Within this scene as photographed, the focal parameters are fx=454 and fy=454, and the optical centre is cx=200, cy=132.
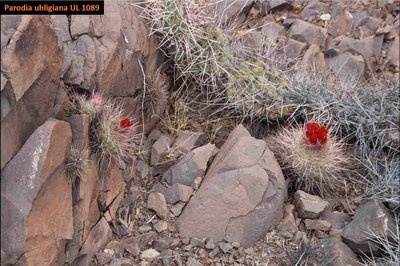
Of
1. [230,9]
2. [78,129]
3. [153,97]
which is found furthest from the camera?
[230,9]

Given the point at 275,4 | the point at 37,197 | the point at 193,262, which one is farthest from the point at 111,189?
the point at 275,4

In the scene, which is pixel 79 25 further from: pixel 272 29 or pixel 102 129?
pixel 272 29

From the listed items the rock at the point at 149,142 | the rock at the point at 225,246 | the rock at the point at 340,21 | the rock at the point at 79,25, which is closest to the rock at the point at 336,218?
the rock at the point at 225,246

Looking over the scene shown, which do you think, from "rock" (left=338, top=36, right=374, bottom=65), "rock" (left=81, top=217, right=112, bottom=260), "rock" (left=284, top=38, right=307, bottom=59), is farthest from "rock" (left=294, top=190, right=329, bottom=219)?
"rock" (left=338, top=36, right=374, bottom=65)

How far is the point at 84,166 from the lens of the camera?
3.01 m

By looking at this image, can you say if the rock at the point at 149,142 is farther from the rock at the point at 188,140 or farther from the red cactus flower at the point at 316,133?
the red cactus flower at the point at 316,133

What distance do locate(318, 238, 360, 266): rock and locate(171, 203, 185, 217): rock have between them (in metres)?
1.14

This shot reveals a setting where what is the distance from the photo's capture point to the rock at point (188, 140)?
424 centimetres

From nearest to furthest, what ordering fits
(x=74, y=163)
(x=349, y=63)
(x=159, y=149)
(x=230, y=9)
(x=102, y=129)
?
(x=74, y=163) → (x=102, y=129) → (x=159, y=149) → (x=230, y=9) → (x=349, y=63)

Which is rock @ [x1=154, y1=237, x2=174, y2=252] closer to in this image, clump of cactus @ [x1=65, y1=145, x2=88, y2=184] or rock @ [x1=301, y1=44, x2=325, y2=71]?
clump of cactus @ [x1=65, y1=145, x2=88, y2=184]

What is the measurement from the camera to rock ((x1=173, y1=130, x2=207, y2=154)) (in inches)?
167

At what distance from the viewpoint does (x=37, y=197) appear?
261 centimetres

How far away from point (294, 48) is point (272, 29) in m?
0.40

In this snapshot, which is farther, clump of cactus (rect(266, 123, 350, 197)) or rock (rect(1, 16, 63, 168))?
clump of cactus (rect(266, 123, 350, 197))
